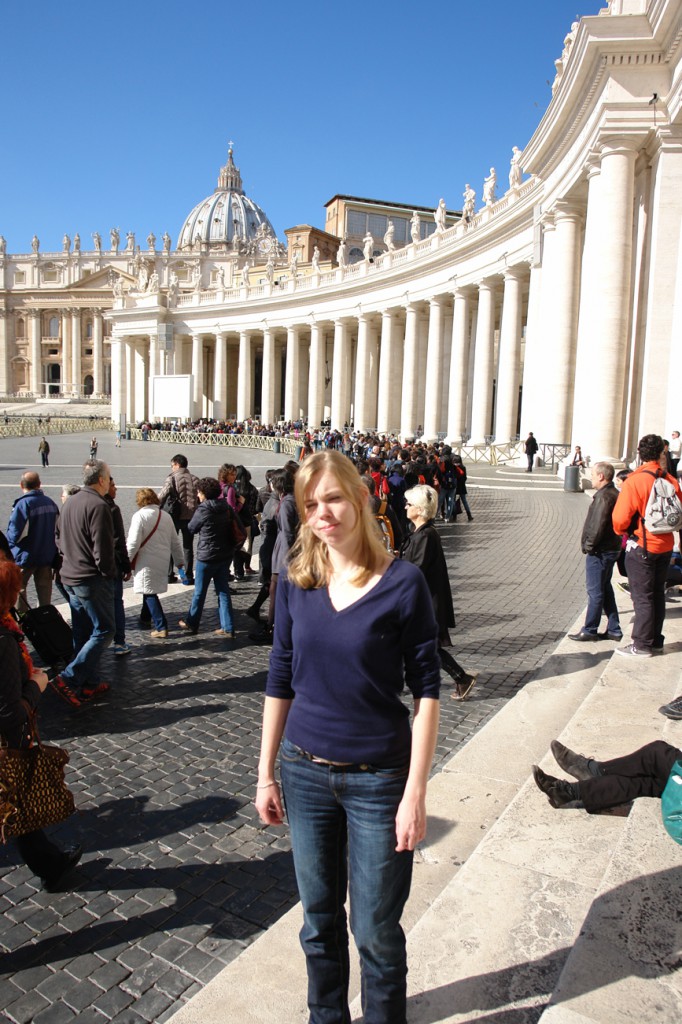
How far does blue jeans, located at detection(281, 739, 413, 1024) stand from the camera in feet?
7.08

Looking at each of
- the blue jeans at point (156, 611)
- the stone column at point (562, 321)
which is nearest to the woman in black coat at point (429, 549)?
the blue jeans at point (156, 611)

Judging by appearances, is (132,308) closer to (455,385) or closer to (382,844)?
(455,385)

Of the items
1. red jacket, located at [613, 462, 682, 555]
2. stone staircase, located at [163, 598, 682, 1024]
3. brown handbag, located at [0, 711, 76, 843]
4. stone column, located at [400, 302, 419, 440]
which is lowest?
stone staircase, located at [163, 598, 682, 1024]

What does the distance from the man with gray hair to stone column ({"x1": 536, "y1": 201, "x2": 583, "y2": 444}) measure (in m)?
21.1

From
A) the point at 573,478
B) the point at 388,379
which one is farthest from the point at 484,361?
the point at 573,478

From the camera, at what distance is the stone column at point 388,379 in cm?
4359

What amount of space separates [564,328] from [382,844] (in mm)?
24371

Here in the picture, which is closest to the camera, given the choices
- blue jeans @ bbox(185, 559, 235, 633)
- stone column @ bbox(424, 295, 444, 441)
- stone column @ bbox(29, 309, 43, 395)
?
blue jeans @ bbox(185, 559, 235, 633)

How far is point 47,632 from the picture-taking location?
5441mm

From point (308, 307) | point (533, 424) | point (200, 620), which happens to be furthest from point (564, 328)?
point (308, 307)

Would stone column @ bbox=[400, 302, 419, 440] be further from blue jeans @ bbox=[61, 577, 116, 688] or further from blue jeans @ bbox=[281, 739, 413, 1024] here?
blue jeans @ bbox=[281, 739, 413, 1024]

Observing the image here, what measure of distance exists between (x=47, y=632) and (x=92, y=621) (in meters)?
0.52

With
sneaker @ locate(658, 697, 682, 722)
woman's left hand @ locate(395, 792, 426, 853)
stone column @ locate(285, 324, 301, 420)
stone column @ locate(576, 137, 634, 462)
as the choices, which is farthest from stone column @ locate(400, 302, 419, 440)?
woman's left hand @ locate(395, 792, 426, 853)

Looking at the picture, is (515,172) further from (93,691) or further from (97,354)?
(97,354)
